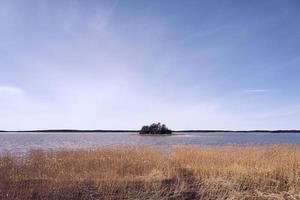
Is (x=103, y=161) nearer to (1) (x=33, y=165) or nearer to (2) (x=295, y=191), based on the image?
(1) (x=33, y=165)

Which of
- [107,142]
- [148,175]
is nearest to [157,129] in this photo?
[107,142]

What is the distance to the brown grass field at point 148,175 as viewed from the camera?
920cm

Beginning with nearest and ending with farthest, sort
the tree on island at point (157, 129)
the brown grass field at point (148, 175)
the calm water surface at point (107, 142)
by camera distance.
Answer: the brown grass field at point (148, 175) < the calm water surface at point (107, 142) < the tree on island at point (157, 129)

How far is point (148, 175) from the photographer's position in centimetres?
1145

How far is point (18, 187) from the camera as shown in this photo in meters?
9.64

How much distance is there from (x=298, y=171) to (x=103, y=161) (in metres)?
6.62

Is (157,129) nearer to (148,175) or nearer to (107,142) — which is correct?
(107,142)

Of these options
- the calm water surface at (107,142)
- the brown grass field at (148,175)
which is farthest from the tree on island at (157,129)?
the brown grass field at (148,175)

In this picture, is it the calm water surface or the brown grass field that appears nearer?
the brown grass field

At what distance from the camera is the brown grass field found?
30.2 feet

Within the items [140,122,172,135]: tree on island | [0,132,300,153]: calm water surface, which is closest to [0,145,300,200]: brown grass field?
[0,132,300,153]: calm water surface

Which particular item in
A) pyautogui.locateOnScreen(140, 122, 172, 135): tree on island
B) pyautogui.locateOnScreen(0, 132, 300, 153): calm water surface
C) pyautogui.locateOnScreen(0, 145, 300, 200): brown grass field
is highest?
pyautogui.locateOnScreen(140, 122, 172, 135): tree on island

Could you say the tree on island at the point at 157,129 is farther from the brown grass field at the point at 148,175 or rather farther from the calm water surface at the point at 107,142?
the brown grass field at the point at 148,175

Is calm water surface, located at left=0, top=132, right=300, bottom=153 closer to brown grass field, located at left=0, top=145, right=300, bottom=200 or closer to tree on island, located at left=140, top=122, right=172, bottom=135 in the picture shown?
brown grass field, located at left=0, top=145, right=300, bottom=200
